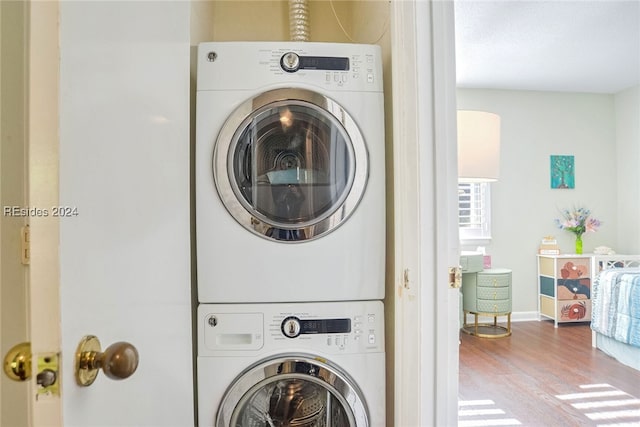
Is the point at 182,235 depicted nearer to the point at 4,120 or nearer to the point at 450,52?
the point at 4,120

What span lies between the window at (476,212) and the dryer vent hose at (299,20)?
285cm

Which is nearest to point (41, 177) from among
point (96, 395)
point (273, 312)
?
point (96, 395)

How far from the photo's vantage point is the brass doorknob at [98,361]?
53cm

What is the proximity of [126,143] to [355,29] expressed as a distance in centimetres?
150

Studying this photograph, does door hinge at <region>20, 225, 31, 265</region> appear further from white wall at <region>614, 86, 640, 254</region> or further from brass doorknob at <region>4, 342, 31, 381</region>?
white wall at <region>614, 86, 640, 254</region>

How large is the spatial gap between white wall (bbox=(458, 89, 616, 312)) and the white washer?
324 cm

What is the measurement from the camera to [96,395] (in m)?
0.59

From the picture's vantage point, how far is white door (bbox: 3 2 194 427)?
48 cm

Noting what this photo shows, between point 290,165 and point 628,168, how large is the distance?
452 centimetres

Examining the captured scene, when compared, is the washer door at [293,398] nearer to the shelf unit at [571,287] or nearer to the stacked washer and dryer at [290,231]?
the stacked washer and dryer at [290,231]

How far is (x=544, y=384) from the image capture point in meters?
2.45

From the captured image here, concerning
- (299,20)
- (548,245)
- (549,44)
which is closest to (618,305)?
(548,245)

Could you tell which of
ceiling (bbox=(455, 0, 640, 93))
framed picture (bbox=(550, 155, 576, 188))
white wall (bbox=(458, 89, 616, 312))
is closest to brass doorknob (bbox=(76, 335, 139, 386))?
ceiling (bbox=(455, 0, 640, 93))

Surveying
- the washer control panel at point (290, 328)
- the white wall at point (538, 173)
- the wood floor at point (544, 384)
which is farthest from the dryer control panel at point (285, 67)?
the white wall at point (538, 173)
